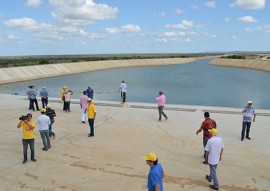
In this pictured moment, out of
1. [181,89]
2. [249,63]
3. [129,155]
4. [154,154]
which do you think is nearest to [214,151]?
[154,154]

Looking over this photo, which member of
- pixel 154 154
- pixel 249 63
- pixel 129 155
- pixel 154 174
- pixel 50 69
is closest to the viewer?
pixel 154 174

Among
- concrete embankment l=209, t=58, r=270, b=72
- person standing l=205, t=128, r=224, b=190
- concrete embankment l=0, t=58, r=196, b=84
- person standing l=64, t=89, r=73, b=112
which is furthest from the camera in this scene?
concrete embankment l=209, t=58, r=270, b=72

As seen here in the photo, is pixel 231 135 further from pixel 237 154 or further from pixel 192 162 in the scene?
pixel 192 162

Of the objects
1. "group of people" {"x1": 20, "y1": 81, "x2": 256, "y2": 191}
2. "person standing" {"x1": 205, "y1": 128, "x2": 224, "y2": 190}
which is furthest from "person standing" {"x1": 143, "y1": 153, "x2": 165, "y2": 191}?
"person standing" {"x1": 205, "y1": 128, "x2": 224, "y2": 190}

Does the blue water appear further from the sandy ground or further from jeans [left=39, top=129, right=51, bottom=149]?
jeans [left=39, top=129, right=51, bottom=149]

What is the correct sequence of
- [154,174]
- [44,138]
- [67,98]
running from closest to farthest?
[154,174], [44,138], [67,98]

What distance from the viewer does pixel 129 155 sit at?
28.2 ft

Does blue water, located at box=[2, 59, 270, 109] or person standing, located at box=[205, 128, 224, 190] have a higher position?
person standing, located at box=[205, 128, 224, 190]

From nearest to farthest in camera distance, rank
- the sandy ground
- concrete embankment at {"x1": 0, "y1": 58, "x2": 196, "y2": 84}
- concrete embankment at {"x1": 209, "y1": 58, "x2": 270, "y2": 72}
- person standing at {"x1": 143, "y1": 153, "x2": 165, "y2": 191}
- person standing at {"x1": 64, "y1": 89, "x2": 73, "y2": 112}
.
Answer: person standing at {"x1": 143, "y1": 153, "x2": 165, "y2": 191}
the sandy ground
person standing at {"x1": 64, "y1": 89, "x2": 73, "y2": 112}
concrete embankment at {"x1": 0, "y1": 58, "x2": 196, "y2": 84}
concrete embankment at {"x1": 209, "y1": 58, "x2": 270, "y2": 72}

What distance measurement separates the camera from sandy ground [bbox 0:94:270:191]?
6785 millimetres

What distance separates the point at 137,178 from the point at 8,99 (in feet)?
52.0

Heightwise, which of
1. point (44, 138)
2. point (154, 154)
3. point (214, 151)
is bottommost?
point (44, 138)

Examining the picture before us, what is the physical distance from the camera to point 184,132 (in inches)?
438

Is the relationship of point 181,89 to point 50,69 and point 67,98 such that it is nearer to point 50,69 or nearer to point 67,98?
point 67,98
